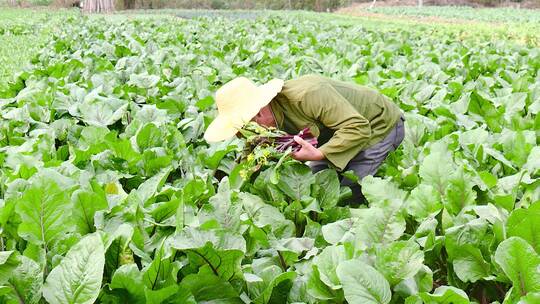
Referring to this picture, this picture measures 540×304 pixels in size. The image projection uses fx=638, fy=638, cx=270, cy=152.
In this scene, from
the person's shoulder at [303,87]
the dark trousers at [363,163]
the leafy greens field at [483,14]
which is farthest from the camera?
the leafy greens field at [483,14]

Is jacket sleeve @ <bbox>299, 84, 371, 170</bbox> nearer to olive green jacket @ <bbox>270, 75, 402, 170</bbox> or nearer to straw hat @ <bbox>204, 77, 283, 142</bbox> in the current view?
olive green jacket @ <bbox>270, 75, 402, 170</bbox>

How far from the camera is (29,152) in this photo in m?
3.62

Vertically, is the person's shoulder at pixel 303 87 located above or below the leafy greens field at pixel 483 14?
above

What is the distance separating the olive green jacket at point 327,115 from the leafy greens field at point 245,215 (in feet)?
0.63

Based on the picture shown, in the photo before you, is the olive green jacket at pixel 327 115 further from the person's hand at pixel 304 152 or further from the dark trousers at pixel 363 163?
the dark trousers at pixel 363 163

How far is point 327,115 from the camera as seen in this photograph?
361 centimetres

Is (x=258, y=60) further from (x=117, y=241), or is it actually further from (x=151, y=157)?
(x=117, y=241)

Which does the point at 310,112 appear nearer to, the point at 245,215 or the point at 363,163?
the point at 363,163

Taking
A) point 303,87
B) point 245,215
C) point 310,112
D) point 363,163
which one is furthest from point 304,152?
point 245,215

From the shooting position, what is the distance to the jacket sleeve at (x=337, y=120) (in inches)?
141

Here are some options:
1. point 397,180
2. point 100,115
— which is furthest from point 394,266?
point 100,115

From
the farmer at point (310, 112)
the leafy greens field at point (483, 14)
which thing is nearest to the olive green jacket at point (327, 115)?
the farmer at point (310, 112)

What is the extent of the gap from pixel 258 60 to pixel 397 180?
16.9 feet

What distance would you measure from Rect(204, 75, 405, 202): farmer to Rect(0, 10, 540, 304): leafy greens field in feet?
0.60
